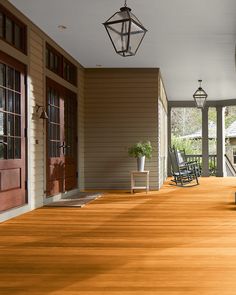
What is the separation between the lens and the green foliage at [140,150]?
882 cm

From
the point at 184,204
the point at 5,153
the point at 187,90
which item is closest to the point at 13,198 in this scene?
the point at 5,153

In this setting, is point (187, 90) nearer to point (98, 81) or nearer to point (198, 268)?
point (98, 81)

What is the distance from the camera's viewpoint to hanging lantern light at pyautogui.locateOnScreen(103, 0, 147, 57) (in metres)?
4.32

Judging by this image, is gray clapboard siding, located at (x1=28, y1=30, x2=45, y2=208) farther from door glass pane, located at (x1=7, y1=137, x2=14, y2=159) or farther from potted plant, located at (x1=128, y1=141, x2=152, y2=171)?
potted plant, located at (x1=128, y1=141, x2=152, y2=171)

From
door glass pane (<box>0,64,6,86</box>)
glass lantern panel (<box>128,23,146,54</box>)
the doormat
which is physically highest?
glass lantern panel (<box>128,23,146,54</box>)

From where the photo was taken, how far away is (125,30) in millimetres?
4398

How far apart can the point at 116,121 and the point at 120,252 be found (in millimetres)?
6317

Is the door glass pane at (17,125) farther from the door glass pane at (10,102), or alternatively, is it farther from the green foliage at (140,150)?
the green foliage at (140,150)

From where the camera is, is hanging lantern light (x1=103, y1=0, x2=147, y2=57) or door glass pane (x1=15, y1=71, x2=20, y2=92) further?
door glass pane (x1=15, y1=71, x2=20, y2=92)

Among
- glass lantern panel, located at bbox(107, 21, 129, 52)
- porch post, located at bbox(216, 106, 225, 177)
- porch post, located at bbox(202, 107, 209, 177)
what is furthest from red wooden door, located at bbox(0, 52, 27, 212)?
porch post, located at bbox(216, 106, 225, 177)

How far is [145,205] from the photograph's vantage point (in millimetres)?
6836

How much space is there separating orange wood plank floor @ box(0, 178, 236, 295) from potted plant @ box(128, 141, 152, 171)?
2733mm

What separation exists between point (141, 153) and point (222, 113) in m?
7.04

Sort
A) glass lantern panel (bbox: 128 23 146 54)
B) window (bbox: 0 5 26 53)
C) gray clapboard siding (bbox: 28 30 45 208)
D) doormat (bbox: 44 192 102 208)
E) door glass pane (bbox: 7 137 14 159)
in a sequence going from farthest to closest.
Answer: doormat (bbox: 44 192 102 208) < gray clapboard siding (bbox: 28 30 45 208) < door glass pane (bbox: 7 137 14 159) < window (bbox: 0 5 26 53) < glass lantern panel (bbox: 128 23 146 54)
